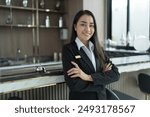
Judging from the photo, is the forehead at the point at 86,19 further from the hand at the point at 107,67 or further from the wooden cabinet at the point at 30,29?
the wooden cabinet at the point at 30,29

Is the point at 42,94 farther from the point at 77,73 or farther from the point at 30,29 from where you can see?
the point at 30,29

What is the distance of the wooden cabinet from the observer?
462 cm

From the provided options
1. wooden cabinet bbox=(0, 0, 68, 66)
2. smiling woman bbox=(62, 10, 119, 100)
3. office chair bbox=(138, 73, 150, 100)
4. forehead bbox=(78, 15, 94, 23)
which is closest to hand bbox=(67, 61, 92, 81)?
smiling woman bbox=(62, 10, 119, 100)

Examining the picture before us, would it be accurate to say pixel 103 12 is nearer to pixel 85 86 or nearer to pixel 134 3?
pixel 134 3

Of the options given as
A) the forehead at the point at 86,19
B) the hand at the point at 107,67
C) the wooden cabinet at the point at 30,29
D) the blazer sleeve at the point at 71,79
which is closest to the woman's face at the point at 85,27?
the forehead at the point at 86,19

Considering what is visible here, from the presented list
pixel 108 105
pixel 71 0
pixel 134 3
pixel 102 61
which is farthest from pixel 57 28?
pixel 108 105

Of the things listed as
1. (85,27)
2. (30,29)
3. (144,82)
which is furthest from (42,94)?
(30,29)

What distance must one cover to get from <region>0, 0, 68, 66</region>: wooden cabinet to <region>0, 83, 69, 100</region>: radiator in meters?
2.78

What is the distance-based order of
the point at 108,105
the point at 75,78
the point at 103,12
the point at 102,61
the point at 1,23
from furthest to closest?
the point at 103,12, the point at 1,23, the point at 102,61, the point at 75,78, the point at 108,105

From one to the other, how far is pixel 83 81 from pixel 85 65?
13cm

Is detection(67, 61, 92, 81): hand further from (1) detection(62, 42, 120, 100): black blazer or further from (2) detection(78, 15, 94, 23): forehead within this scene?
(2) detection(78, 15, 94, 23): forehead

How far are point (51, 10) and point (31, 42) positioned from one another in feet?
2.70

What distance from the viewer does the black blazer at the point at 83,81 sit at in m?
1.65

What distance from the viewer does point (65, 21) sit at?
216 inches
